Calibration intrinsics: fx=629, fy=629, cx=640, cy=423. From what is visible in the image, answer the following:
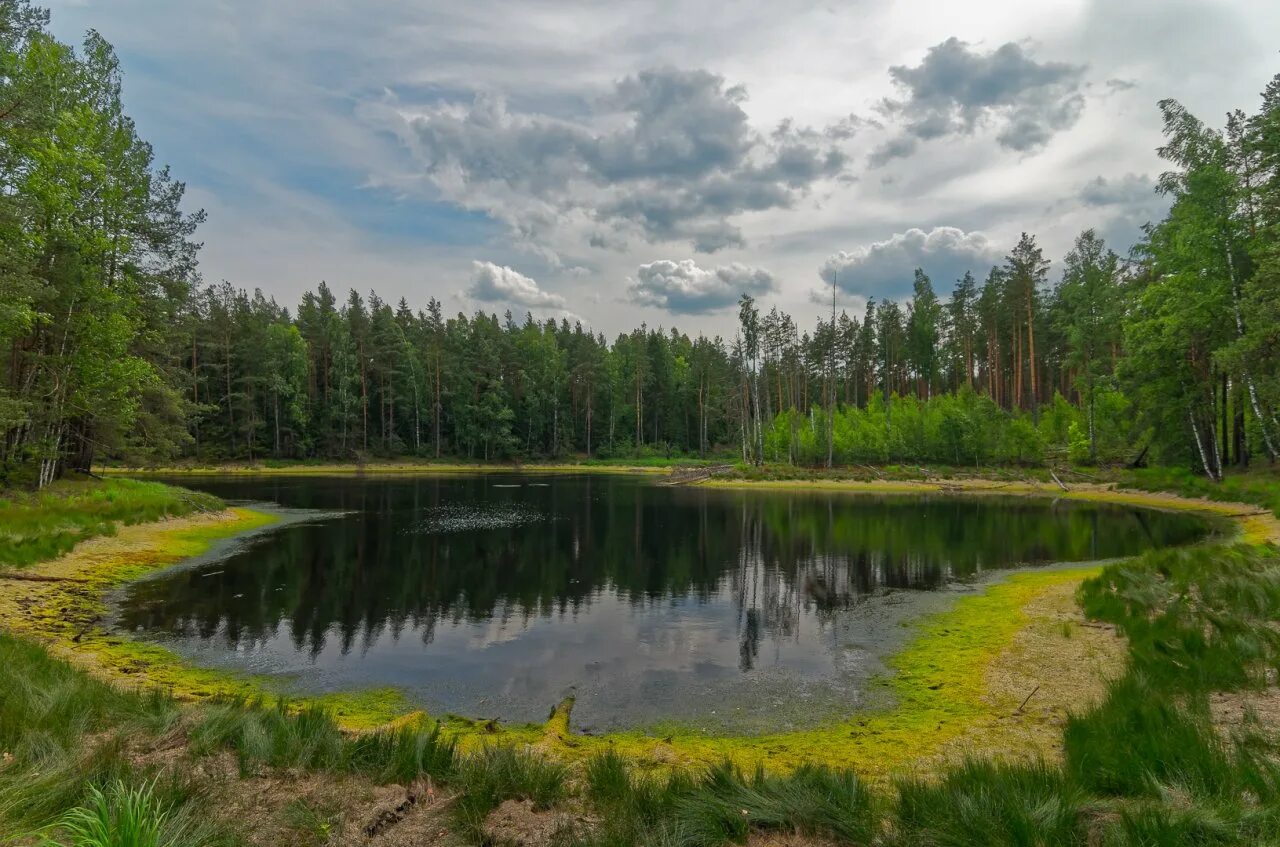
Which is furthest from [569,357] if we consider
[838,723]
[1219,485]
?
[838,723]

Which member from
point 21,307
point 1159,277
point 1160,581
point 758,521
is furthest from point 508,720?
point 1159,277

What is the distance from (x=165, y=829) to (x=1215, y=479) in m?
45.0

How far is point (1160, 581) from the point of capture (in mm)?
12633

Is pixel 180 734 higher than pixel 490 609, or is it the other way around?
pixel 180 734

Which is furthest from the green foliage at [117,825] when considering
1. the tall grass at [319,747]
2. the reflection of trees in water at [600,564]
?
the reflection of trees in water at [600,564]

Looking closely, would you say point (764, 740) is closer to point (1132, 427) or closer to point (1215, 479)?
point (1215, 479)

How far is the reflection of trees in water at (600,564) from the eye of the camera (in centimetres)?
1417

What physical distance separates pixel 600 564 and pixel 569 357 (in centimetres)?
7868

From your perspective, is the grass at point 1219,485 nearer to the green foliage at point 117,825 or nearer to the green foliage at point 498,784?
the green foliage at point 498,784

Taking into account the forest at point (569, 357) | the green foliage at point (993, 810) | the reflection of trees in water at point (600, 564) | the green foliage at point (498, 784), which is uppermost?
the forest at point (569, 357)

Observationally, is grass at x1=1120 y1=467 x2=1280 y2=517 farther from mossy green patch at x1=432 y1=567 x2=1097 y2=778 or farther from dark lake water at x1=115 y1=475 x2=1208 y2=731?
mossy green patch at x1=432 y1=567 x2=1097 y2=778

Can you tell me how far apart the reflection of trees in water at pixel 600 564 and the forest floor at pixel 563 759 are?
3.79 m

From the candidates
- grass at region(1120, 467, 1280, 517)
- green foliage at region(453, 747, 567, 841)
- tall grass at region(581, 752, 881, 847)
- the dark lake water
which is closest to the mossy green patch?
the dark lake water

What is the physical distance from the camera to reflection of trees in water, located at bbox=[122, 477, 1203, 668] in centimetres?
1417
